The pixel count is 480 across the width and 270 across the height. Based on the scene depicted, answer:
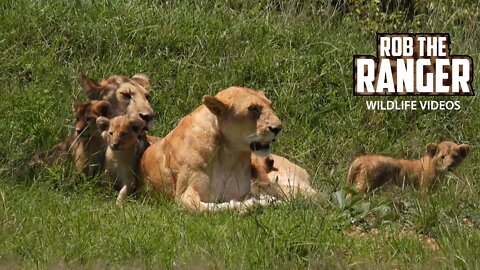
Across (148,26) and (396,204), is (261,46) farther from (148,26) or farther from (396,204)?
(396,204)

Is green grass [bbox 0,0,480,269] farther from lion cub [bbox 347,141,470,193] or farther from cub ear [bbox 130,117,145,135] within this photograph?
cub ear [bbox 130,117,145,135]

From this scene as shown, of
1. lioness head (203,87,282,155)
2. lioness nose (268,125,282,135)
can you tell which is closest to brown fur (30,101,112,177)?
lioness head (203,87,282,155)

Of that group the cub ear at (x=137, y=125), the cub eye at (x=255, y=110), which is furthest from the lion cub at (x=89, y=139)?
the cub eye at (x=255, y=110)

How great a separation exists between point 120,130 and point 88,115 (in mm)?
522

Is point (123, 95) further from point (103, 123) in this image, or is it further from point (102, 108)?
point (103, 123)

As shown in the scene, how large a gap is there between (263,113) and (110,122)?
4.08 feet

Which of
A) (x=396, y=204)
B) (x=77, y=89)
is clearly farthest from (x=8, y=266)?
(x=77, y=89)

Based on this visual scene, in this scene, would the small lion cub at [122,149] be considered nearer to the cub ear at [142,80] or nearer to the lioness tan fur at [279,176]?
the cub ear at [142,80]

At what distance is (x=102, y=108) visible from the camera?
33.7 ft

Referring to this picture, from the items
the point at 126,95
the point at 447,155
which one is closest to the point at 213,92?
the point at 126,95

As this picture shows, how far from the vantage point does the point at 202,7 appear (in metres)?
13.5

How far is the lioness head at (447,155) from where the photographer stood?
10.1m

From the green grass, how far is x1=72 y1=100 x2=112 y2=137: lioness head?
1.22 ft

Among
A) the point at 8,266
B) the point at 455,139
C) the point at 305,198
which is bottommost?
the point at 455,139
